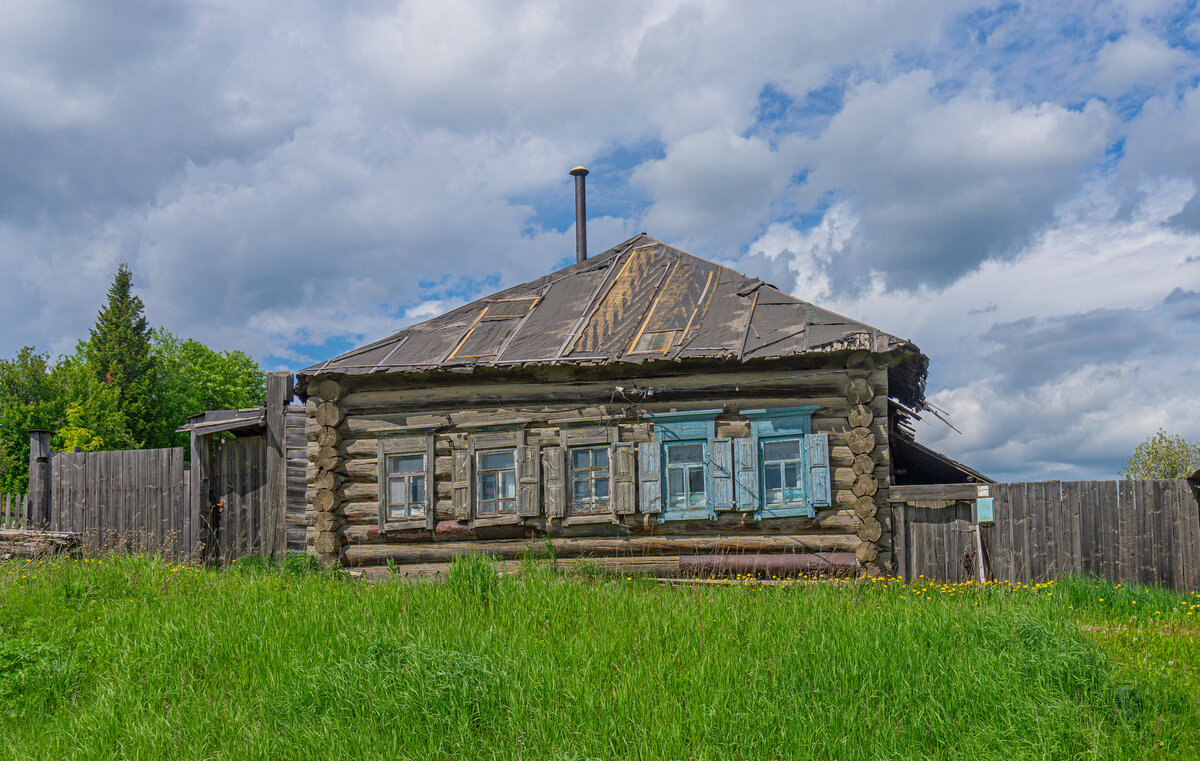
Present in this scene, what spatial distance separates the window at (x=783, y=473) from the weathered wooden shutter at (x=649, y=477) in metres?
1.49

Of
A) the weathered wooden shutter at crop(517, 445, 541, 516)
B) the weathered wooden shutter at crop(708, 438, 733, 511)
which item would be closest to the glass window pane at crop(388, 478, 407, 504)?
the weathered wooden shutter at crop(517, 445, 541, 516)

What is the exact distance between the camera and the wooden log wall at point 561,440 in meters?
11.5

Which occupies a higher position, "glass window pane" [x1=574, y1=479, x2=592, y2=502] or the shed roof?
the shed roof

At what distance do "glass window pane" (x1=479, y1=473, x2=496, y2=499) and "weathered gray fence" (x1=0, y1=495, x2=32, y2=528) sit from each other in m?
9.03

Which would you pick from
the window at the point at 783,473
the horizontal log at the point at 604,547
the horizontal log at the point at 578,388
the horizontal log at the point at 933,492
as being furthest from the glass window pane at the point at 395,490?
the horizontal log at the point at 933,492

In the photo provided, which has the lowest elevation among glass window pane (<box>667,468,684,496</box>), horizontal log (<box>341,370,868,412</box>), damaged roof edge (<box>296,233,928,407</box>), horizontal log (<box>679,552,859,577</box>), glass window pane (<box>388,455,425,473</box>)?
horizontal log (<box>679,552,859,577</box>)

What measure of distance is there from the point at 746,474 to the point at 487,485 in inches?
152

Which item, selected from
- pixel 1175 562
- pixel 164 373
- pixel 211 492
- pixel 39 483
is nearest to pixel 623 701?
pixel 1175 562

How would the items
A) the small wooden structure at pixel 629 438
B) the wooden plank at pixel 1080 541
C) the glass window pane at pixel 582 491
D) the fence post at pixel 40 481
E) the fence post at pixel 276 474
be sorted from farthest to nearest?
the fence post at pixel 40 481 < the fence post at pixel 276 474 < the glass window pane at pixel 582 491 < the small wooden structure at pixel 629 438 < the wooden plank at pixel 1080 541

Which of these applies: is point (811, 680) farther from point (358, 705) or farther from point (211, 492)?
point (211, 492)

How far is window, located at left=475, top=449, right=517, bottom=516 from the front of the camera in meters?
12.4

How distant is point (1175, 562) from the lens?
35.6ft

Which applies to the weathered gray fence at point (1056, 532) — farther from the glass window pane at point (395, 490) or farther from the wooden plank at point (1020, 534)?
the glass window pane at point (395, 490)

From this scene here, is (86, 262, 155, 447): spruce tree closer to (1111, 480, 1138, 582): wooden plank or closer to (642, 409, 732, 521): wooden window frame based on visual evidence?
(642, 409, 732, 521): wooden window frame
